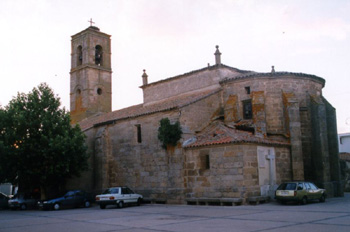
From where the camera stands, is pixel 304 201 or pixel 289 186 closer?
pixel 304 201

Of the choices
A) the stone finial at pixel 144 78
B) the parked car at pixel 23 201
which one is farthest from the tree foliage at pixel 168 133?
the stone finial at pixel 144 78

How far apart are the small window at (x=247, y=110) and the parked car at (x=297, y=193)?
19.8ft

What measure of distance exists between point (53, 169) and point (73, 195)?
2137mm

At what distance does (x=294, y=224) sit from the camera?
12617mm

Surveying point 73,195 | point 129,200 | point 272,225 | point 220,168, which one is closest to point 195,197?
A: point 220,168

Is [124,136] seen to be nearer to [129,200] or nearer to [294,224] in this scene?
[129,200]

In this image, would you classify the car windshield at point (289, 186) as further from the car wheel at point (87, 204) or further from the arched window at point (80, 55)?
the arched window at point (80, 55)

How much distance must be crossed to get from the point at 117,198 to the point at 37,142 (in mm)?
6352

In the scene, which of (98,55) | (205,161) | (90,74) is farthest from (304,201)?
(98,55)

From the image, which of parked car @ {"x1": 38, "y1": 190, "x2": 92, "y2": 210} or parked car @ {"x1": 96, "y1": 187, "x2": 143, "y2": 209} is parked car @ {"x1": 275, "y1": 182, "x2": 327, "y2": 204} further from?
parked car @ {"x1": 38, "y1": 190, "x2": 92, "y2": 210}

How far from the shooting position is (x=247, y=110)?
2519 centimetres

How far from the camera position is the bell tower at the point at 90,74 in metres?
38.3

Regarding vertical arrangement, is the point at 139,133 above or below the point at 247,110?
below

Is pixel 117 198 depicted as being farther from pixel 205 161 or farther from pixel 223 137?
pixel 223 137
